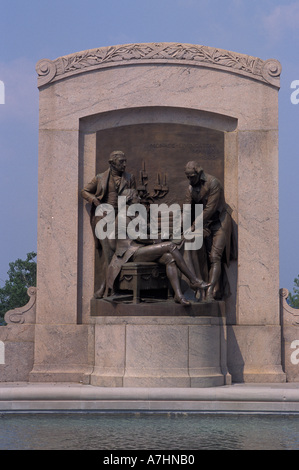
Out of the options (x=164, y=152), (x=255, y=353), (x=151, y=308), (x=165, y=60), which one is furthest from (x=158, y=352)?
(x=165, y=60)

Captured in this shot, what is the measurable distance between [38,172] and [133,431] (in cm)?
661

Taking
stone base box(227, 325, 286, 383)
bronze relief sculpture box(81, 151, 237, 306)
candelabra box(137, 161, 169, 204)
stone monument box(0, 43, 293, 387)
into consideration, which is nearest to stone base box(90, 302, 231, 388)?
bronze relief sculpture box(81, 151, 237, 306)

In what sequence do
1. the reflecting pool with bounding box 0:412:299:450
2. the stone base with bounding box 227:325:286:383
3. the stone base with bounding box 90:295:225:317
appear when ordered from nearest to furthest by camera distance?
the reflecting pool with bounding box 0:412:299:450, the stone base with bounding box 90:295:225:317, the stone base with bounding box 227:325:286:383

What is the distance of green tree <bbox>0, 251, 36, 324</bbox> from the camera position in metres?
49.2

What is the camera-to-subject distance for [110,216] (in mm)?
14125

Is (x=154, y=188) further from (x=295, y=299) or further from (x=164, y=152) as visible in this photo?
(x=295, y=299)

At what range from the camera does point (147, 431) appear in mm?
9695

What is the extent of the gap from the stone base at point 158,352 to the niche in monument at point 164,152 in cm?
206

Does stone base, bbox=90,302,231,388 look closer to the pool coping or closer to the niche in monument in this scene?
the pool coping

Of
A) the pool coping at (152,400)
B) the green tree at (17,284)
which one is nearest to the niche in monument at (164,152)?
the pool coping at (152,400)

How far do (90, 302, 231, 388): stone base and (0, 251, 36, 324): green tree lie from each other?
36.2 meters

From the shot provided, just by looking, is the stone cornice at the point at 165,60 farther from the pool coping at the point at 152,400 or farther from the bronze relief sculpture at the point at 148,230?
the pool coping at the point at 152,400
